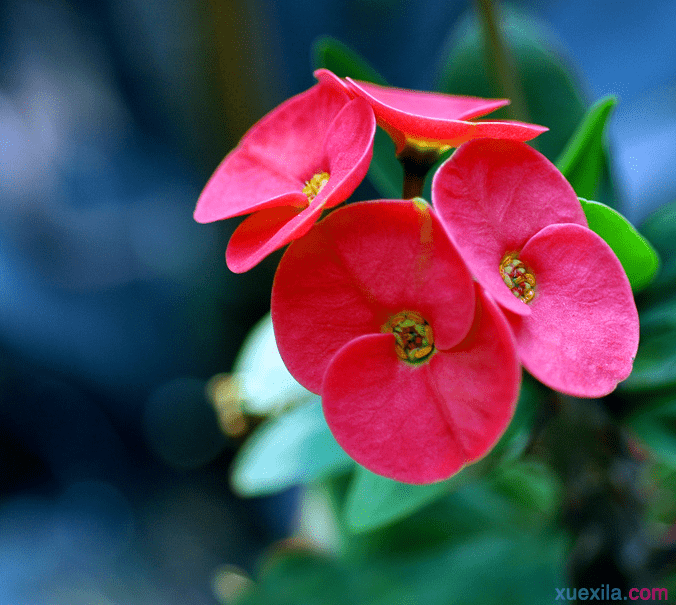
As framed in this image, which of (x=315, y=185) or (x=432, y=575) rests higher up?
(x=315, y=185)

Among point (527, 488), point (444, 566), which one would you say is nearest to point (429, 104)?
point (444, 566)

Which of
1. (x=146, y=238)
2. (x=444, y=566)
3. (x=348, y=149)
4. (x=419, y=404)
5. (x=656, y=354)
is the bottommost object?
(x=444, y=566)

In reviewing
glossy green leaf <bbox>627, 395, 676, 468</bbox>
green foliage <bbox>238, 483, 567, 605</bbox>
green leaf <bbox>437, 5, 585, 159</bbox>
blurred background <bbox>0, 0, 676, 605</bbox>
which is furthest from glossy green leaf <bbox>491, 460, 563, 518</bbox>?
blurred background <bbox>0, 0, 676, 605</bbox>

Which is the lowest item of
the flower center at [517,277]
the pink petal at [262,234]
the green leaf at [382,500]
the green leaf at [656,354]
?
the green leaf at [382,500]

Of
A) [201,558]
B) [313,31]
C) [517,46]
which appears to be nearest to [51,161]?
[313,31]

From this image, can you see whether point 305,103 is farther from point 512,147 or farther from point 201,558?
point 201,558

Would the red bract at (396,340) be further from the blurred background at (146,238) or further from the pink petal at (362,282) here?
the blurred background at (146,238)

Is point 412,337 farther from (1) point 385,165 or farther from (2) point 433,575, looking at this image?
(2) point 433,575

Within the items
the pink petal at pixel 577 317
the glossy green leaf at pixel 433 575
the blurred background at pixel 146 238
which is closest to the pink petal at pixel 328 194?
the pink petal at pixel 577 317

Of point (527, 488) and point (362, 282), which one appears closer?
point (362, 282)
